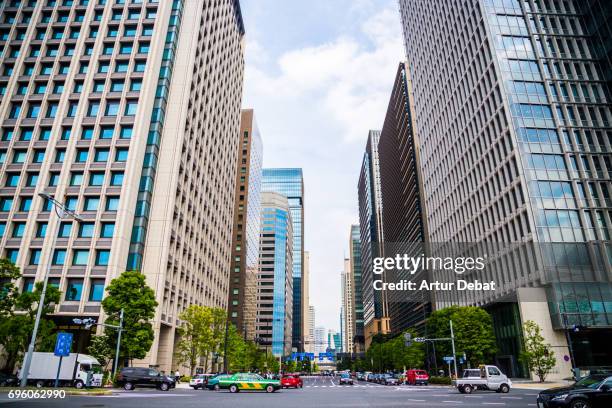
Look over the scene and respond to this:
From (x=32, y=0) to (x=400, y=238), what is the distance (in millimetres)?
116009

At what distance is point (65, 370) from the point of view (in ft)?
112

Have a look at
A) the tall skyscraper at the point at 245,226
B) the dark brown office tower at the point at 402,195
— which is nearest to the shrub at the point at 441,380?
the dark brown office tower at the point at 402,195

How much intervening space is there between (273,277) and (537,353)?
135 m

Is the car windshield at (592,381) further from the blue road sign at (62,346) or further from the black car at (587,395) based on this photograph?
the blue road sign at (62,346)

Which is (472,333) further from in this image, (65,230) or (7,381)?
(65,230)

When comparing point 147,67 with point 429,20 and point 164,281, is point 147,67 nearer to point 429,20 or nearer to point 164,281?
point 164,281

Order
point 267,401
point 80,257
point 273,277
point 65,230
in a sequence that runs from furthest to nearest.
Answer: point 273,277, point 65,230, point 80,257, point 267,401

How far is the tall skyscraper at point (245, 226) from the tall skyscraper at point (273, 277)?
34017mm

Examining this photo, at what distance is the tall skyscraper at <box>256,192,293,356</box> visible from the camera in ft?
548

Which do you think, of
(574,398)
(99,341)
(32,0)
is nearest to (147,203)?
(99,341)

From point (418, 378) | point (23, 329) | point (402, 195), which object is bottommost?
point (418, 378)

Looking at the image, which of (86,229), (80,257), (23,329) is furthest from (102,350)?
(86,229)
